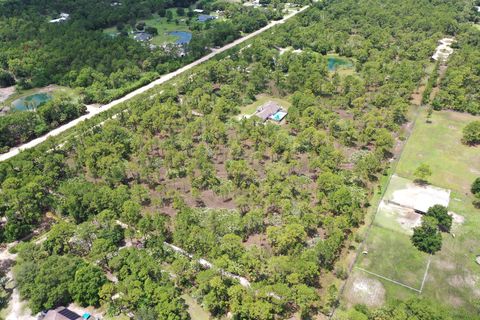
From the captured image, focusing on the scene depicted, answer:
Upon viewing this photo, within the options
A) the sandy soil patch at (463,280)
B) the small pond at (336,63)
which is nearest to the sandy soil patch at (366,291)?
the sandy soil patch at (463,280)

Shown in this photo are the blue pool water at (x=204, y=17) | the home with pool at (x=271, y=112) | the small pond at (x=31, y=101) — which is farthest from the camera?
the blue pool water at (x=204, y=17)

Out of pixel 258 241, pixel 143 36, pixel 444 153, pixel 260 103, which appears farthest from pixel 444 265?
pixel 143 36

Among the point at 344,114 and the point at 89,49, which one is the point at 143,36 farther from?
the point at 344,114

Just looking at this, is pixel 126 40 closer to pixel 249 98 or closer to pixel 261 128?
pixel 249 98

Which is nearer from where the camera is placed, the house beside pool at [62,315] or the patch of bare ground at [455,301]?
the house beside pool at [62,315]

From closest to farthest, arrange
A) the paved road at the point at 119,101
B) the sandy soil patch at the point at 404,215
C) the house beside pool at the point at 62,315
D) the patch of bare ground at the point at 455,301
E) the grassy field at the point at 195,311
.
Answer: the house beside pool at the point at 62,315
the grassy field at the point at 195,311
the patch of bare ground at the point at 455,301
the sandy soil patch at the point at 404,215
the paved road at the point at 119,101

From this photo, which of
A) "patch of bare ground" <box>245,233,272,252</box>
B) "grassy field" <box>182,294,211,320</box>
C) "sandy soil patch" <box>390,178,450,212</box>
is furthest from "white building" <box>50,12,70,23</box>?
"sandy soil patch" <box>390,178,450,212</box>

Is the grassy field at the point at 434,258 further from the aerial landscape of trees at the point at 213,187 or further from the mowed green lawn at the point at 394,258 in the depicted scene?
the aerial landscape of trees at the point at 213,187
